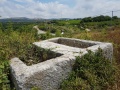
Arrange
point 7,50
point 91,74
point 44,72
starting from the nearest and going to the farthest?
1. point 44,72
2. point 91,74
3. point 7,50

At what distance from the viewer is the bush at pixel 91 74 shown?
12.2ft

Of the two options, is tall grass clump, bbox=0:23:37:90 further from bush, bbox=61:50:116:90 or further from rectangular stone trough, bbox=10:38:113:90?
bush, bbox=61:50:116:90

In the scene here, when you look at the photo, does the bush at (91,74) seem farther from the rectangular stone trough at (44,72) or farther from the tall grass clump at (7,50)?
the tall grass clump at (7,50)

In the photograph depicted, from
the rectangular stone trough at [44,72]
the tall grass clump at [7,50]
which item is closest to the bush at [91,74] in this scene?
the rectangular stone trough at [44,72]

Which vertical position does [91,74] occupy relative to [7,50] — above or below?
below

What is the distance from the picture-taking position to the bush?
3.71 m

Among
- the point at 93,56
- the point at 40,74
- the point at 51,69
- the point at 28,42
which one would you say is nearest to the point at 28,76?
the point at 40,74

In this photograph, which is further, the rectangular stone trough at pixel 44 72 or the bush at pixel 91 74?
the bush at pixel 91 74

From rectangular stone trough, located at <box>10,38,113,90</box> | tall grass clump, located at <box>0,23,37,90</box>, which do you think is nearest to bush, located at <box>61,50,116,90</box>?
rectangular stone trough, located at <box>10,38,113,90</box>

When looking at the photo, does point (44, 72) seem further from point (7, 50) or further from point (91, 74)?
point (7, 50)

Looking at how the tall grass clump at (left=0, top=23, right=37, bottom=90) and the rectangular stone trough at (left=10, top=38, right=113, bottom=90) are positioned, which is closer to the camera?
the rectangular stone trough at (left=10, top=38, right=113, bottom=90)

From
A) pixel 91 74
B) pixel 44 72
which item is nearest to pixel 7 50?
pixel 44 72

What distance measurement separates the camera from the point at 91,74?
4004 mm

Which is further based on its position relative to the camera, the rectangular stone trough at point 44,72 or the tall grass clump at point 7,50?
the tall grass clump at point 7,50
